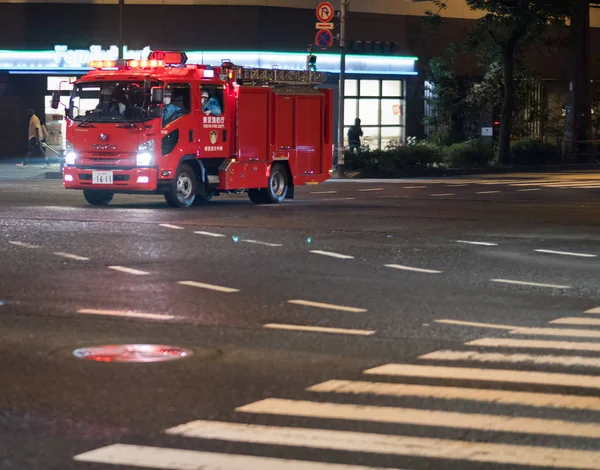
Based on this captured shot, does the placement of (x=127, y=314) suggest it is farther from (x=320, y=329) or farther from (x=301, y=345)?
(x=301, y=345)

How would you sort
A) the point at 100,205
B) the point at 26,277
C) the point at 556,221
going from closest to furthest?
the point at 26,277 < the point at 556,221 < the point at 100,205

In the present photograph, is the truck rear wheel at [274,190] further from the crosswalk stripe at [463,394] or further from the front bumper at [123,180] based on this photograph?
the crosswalk stripe at [463,394]

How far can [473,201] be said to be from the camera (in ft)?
89.4

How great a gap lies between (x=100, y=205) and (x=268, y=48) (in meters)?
25.8

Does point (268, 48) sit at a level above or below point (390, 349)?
above

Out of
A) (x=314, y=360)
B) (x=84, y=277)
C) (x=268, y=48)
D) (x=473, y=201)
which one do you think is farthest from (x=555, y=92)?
(x=314, y=360)

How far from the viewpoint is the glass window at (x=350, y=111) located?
5281cm

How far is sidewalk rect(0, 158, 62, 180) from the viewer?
121 ft

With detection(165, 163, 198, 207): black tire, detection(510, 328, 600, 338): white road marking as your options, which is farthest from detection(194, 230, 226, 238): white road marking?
detection(510, 328, 600, 338): white road marking

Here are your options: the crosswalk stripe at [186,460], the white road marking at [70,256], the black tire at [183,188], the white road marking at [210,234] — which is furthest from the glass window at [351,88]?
the crosswalk stripe at [186,460]

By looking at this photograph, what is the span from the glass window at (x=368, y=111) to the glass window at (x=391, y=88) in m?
0.65

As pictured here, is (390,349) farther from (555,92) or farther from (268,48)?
(555,92)

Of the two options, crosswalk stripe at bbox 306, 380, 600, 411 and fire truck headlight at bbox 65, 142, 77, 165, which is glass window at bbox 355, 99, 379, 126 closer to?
fire truck headlight at bbox 65, 142, 77, 165

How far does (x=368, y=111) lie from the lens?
53.8 meters
